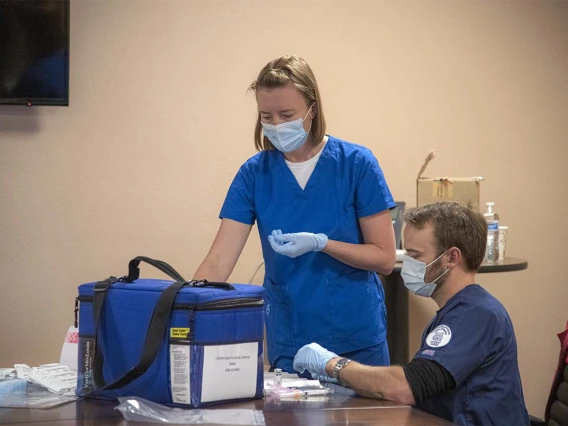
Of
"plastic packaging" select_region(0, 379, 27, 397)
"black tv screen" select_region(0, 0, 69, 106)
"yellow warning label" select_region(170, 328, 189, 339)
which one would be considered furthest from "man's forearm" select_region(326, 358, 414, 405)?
"black tv screen" select_region(0, 0, 69, 106)

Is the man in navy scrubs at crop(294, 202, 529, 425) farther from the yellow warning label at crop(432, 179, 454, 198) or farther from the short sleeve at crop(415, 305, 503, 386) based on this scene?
the yellow warning label at crop(432, 179, 454, 198)

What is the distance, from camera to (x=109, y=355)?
154 centimetres

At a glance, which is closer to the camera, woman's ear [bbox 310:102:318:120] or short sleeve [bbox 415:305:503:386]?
short sleeve [bbox 415:305:503:386]

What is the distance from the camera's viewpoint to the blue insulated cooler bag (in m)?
1.45

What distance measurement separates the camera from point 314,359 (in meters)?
1.71

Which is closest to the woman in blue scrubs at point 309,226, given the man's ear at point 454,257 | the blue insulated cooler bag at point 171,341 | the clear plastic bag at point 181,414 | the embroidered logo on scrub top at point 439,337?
the man's ear at point 454,257

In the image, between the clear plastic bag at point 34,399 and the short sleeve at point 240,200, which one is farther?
the short sleeve at point 240,200

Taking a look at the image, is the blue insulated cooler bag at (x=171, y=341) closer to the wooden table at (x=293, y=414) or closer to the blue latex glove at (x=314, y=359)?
the wooden table at (x=293, y=414)

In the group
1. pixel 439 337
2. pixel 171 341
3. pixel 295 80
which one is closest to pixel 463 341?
pixel 439 337

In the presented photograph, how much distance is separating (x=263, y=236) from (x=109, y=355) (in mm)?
724

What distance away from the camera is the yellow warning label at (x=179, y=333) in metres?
1.45

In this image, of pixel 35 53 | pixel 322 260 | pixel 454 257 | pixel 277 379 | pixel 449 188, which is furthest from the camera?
pixel 449 188

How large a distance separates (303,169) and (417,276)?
0.47 metres

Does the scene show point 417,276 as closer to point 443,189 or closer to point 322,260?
point 322,260
